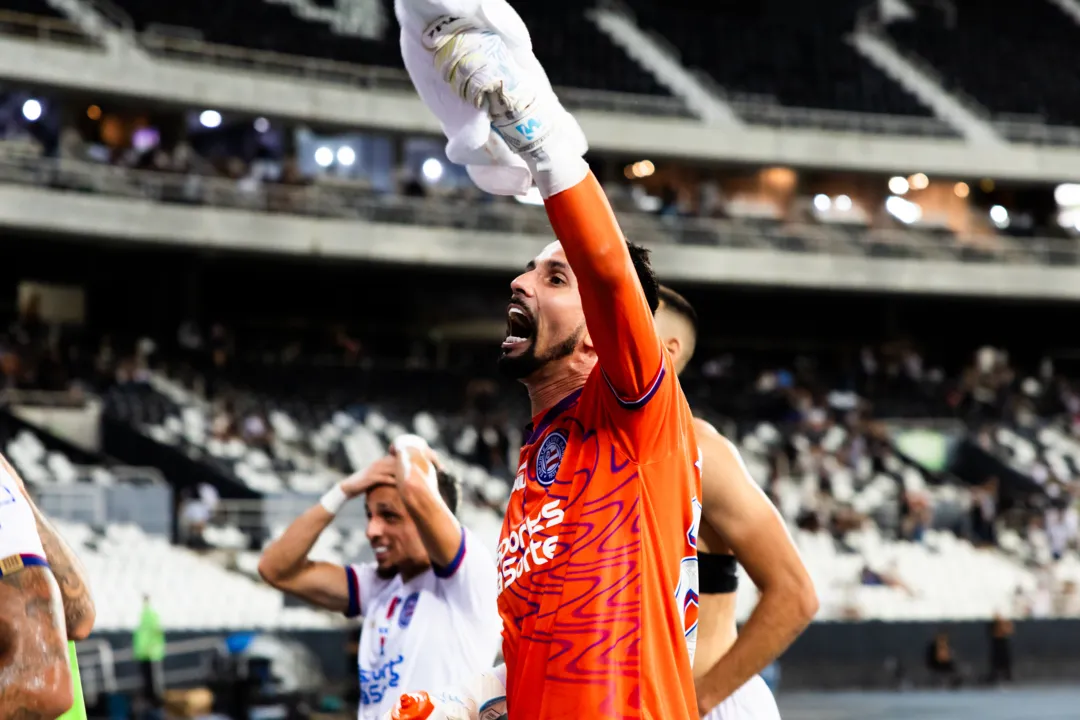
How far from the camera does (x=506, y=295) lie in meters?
36.2

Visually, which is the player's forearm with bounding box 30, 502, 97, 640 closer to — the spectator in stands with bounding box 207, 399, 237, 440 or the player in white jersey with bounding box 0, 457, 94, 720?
the player in white jersey with bounding box 0, 457, 94, 720

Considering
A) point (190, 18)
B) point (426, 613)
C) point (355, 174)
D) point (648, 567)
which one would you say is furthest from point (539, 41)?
point (648, 567)

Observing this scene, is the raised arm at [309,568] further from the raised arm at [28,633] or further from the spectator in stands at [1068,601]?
the spectator in stands at [1068,601]

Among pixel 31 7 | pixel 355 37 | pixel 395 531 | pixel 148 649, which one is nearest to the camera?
pixel 395 531

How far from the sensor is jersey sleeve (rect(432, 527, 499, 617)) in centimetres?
552

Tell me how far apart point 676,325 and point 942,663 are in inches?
711

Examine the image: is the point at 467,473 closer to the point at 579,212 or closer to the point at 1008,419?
the point at 1008,419

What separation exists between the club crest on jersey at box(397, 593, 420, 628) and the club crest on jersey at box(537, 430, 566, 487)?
93.9 inches

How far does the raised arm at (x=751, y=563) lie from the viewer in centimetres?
408

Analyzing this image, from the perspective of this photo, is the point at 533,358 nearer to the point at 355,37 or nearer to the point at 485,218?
the point at 485,218

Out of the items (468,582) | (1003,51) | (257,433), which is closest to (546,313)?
(468,582)

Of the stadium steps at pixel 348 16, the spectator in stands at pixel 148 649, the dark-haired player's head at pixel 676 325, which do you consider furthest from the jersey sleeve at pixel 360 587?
the stadium steps at pixel 348 16

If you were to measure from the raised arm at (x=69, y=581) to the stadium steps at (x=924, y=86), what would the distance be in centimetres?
3623

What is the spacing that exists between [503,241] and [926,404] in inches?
379
